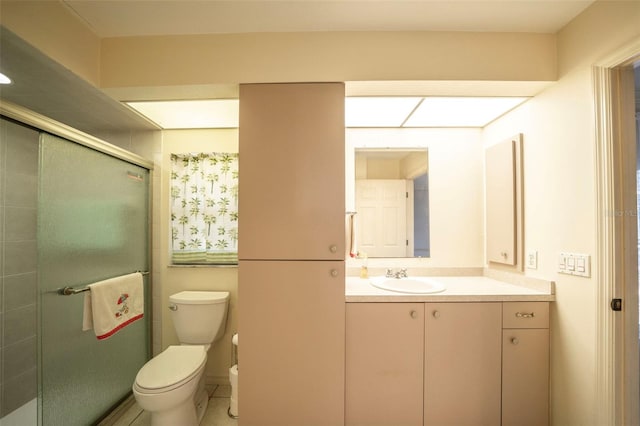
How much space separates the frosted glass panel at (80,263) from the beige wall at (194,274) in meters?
0.20

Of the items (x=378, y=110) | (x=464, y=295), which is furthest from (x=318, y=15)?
(x=464, y=295)

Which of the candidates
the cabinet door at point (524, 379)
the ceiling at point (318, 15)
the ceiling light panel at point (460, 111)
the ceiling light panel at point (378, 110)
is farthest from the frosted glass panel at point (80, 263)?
the cabinet door at point (524, 379)

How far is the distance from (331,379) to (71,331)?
160 cm

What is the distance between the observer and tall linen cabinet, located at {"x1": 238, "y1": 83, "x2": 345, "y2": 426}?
1.40 metres

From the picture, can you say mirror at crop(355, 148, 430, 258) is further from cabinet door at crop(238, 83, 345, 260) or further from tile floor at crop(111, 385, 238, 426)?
tile floor at crop(111, 385, 238, 426)

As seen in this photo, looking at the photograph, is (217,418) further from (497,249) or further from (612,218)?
(612,218)

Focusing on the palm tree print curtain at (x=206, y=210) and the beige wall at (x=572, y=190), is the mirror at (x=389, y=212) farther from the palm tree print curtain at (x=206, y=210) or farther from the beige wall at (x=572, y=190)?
the palm tree print curtain at (x=206, y=210)

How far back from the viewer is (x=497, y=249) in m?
1.84

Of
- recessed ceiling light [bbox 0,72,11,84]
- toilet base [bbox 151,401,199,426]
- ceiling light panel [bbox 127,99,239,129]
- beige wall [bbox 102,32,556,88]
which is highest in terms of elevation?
beige wall [bbox 102,32,556,88]

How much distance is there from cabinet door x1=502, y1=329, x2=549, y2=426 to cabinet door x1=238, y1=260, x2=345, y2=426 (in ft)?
3.20

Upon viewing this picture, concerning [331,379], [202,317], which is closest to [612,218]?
[331,379]

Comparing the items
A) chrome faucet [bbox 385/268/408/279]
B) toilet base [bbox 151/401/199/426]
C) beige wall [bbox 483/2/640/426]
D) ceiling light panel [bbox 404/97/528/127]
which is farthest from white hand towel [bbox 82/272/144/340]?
beige wall [bbox 483/2/640/426]

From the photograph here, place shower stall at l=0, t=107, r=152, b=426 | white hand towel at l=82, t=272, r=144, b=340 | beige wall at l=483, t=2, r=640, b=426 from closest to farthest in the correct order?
beige wall at l=483, t=2, r=640, b=426, shower stall at l=0, t=107, r=152, b=426, white hand towel at l=82, t=272, r=144, b=340

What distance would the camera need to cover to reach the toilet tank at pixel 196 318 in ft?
6.24
